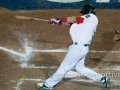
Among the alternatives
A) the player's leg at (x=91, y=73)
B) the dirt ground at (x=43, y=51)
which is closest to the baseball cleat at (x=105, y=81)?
the player's leg at (x=91, y=73)

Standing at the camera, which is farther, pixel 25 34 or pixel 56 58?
pixel 25 34

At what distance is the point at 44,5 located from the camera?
14047 millimetres

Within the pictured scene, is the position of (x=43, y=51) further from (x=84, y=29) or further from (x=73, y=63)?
(x=84, y=29)

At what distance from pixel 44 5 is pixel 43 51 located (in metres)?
4.25

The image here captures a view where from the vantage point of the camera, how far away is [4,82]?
838cm

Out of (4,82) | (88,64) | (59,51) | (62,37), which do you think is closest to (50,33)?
(62,37)

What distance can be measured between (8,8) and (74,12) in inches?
114

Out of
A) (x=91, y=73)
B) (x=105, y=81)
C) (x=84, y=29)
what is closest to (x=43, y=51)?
(x=91, y=73)

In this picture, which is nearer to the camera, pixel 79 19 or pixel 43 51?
pixel 79 19

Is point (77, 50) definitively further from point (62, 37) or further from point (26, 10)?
point (26, 10)

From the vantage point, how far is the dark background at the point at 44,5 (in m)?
13.9

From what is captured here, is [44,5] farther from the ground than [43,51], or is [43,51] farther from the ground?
[44,5]

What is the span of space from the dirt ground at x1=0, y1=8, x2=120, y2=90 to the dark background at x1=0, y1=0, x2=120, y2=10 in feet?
1.09

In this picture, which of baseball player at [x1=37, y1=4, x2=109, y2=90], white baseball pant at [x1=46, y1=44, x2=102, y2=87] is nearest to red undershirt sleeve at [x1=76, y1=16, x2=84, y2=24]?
baseball player at [x1=37, y1=4, x2=109, y2=90]
